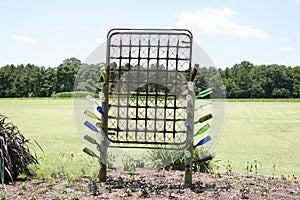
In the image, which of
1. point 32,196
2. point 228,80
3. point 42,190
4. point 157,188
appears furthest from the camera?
point 228,80

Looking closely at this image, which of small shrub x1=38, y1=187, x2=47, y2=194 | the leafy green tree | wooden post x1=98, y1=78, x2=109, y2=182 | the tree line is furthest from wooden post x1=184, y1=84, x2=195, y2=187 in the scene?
the leafy green tree

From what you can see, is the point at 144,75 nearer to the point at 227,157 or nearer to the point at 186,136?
the point at 186,136

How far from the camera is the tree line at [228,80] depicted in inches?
1299

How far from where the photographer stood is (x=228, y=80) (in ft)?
107

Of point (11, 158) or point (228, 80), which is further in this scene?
point (228, 80)

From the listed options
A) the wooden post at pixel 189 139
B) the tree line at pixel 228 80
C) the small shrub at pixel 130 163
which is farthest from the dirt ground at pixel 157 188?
the tree line at pixel 228 80

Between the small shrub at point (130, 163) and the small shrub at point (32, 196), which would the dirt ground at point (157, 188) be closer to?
the small shrub at point (32, 196)

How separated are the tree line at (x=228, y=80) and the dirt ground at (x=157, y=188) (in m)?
25.7

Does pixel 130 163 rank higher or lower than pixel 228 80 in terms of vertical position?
lower

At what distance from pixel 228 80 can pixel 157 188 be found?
28.8 metres

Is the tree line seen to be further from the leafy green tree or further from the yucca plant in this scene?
the yucca plant

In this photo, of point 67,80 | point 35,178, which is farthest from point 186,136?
point 67,80

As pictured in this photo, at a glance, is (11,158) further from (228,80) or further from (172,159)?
(228,80)

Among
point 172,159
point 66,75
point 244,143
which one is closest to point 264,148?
point 244,143
